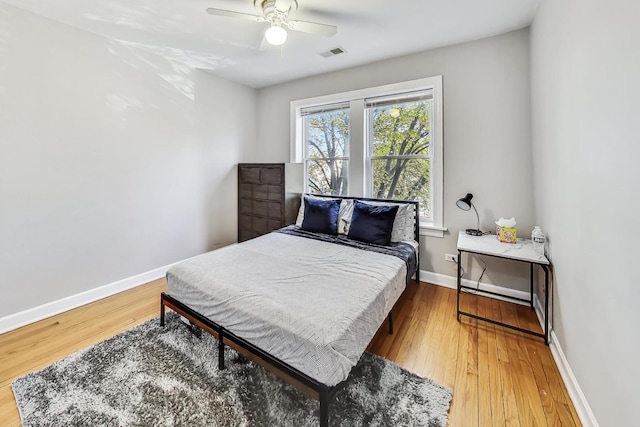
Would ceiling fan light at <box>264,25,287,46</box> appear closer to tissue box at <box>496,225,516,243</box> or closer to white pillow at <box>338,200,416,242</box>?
white pillow at <box>338,200,416,242</box>

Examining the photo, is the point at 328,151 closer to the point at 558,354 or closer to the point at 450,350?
the point at 450,350

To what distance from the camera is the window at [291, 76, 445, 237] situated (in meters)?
3.08

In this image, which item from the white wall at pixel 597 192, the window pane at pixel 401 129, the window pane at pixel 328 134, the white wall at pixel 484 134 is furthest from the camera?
the window pane at pixel 328 134

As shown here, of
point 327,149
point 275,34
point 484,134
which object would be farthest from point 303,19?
point 484,134

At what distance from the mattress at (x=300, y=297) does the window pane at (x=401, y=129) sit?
151 cm

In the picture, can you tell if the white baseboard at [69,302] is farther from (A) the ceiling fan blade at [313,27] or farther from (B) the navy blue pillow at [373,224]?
(A) the ceiling fan blade at [313,27]

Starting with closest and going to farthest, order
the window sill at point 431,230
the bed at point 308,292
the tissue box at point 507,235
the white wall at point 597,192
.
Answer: the white wall at point 597,192 → the bed at point 308,292 → the tissue box at point 507,235 → the window sill at point 431,230

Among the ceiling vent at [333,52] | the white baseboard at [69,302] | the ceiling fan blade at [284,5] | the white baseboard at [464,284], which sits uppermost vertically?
the ceiling vent at [333,52]

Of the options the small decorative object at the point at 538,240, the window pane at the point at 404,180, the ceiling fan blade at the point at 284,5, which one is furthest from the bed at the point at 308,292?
the ceiling fan blade at the point at 284,5

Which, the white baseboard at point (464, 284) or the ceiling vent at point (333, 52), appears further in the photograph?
the ceiling vent at point (333, 52)

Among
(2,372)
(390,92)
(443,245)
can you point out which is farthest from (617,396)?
(2,372)

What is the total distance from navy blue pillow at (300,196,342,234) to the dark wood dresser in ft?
1.71

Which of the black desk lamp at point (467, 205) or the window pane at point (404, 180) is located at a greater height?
the window pane at point (404, 180)

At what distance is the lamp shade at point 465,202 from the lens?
8.82 ft
